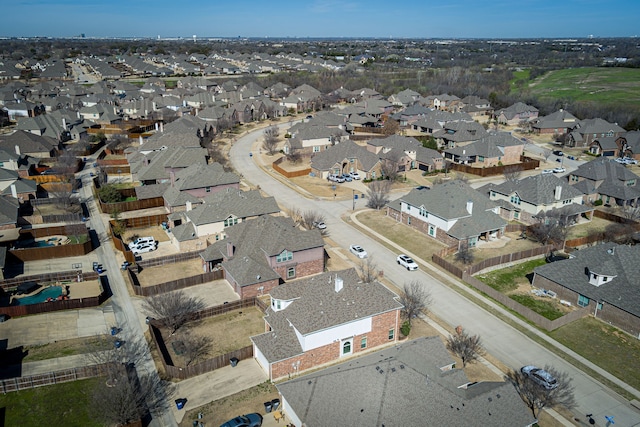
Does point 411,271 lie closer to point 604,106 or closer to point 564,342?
Result: point 564,342

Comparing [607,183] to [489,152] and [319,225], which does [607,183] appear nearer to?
[489,152]

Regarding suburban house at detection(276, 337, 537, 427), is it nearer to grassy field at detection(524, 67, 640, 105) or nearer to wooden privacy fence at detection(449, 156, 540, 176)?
wooden privacy fence at detection(449, 156, 540, 176)

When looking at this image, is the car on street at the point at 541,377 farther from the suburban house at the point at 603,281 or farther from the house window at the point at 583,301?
the house window at the point at 583,301

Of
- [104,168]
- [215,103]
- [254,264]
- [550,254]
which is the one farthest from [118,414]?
[215,103]

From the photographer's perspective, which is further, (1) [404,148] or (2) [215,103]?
(2) [215,103]

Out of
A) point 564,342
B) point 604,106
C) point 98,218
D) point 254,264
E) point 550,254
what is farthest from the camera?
point 604,106

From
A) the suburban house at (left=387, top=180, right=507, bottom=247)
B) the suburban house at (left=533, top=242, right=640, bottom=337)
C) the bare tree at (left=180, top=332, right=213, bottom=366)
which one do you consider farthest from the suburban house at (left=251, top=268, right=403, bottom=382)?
the suburban house at (left=387, top=180, right=507, bottom=247)
